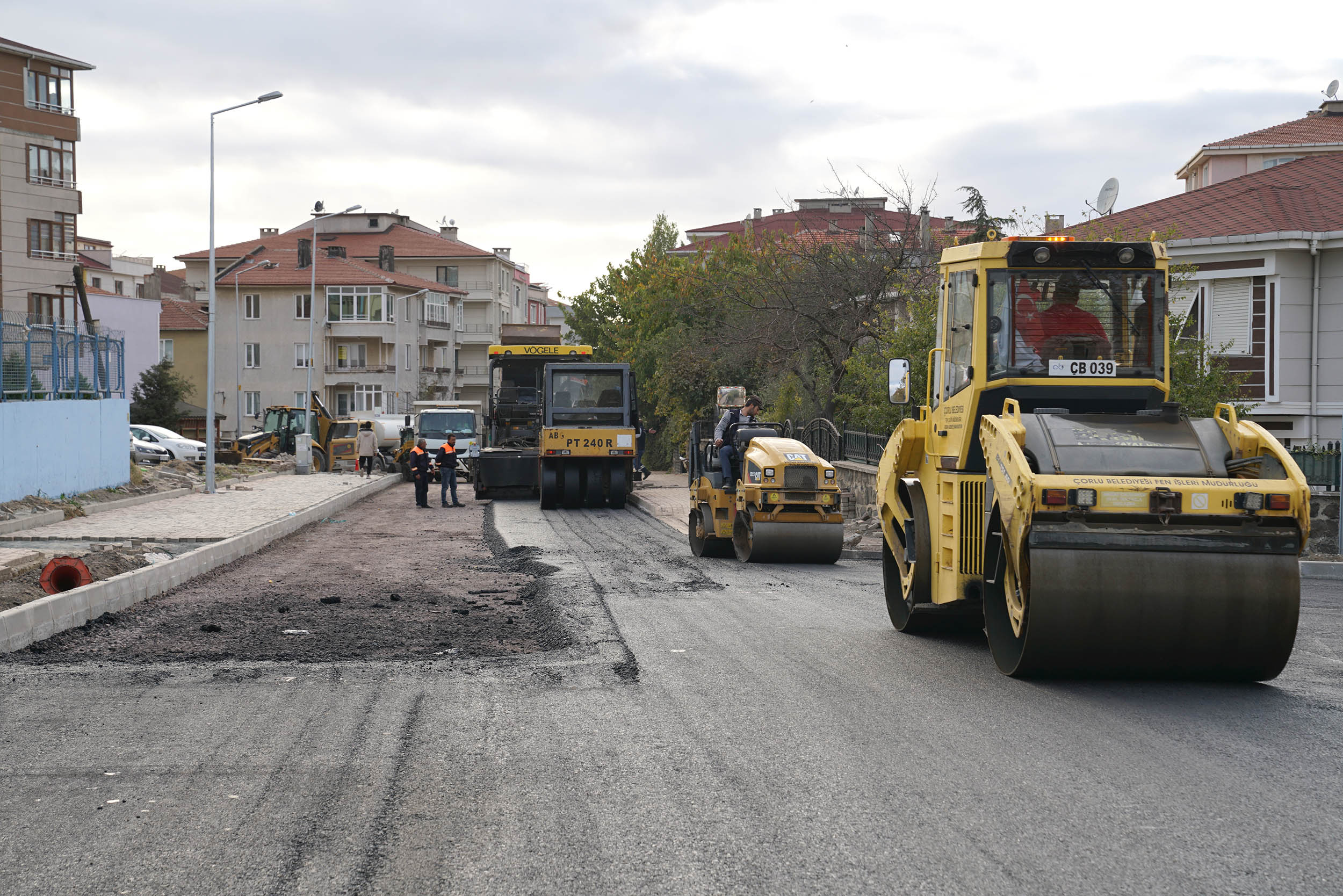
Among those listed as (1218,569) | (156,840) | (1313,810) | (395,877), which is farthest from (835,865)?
(1218,569)

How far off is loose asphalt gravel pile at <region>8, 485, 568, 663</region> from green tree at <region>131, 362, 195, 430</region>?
43.5 metres

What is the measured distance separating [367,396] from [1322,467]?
64.7 metres

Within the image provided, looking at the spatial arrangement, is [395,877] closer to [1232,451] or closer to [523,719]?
[523,719]

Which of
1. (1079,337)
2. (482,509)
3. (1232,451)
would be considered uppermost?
(1079,337)

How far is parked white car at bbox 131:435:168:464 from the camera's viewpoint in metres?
39.3

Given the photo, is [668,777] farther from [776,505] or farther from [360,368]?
[360,368]

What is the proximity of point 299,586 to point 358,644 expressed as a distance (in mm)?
4184

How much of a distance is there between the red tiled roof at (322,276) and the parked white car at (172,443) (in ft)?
101

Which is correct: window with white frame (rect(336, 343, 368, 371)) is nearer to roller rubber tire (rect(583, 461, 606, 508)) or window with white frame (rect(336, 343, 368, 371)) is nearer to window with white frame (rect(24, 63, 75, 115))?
window with white frame (rect(24, 63, 75, 115))

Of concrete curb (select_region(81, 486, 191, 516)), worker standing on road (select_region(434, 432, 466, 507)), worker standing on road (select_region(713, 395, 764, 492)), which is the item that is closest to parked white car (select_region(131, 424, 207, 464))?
concrete curb (select_region(81, 486, 191, 516))

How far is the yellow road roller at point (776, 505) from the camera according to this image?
1542 centimetres

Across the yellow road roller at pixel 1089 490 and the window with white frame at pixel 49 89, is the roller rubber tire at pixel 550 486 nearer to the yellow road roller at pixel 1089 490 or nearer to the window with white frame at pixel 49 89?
the yellow road roller at pixel 1089 490

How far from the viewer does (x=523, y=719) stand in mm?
6898

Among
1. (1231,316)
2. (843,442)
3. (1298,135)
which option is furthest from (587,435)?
(1298,135)
